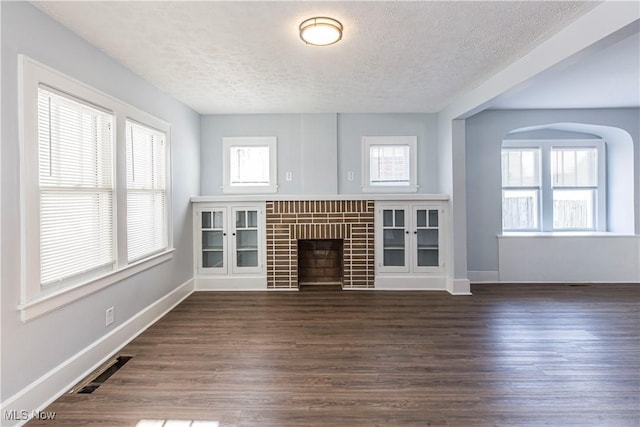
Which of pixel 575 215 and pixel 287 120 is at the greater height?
pixel 287 120

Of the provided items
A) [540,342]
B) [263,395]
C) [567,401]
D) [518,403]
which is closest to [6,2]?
[263,395]

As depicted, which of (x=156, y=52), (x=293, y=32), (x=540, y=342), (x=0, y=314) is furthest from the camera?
(x=540, y=342)

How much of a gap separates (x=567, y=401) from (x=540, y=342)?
0.95 m

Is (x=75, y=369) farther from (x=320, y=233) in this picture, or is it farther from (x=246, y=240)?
(x=320, y=233)

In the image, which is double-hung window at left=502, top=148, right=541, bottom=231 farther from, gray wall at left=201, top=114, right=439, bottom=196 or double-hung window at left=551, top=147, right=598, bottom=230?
gray wall at left=201, top=114, right=439, bottom=196

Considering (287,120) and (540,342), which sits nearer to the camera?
(540,342)

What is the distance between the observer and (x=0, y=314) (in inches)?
71.6

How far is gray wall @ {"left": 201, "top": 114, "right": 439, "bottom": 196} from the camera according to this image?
4.95 m

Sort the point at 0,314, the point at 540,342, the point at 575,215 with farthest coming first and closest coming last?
the point at 575,215
the point at 540,342
the point at 0,314

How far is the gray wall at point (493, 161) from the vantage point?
16.2 ft

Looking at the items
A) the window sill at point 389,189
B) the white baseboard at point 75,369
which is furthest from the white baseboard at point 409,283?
the white baseboard at point 75,369

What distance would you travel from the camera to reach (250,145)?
5000 millimetres

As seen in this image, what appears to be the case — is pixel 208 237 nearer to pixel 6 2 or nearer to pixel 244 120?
pixel 244 120

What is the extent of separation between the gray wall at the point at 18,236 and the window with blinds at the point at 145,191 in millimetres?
248
